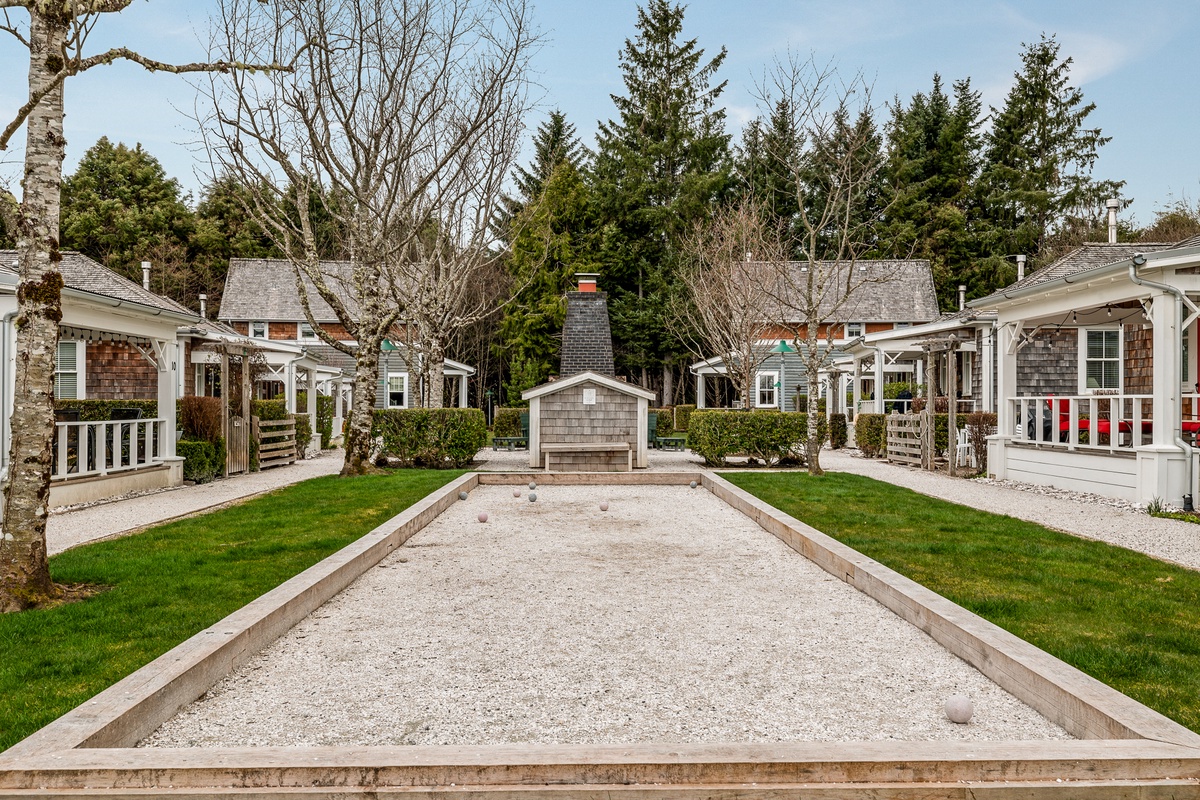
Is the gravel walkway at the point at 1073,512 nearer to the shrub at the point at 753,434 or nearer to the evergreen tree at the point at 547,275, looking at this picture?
the shrub at the point at 753,434

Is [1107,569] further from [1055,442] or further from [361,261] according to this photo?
[361,261]

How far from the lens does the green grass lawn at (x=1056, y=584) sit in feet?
13.9

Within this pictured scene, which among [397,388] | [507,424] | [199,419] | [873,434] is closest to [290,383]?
[199,419]

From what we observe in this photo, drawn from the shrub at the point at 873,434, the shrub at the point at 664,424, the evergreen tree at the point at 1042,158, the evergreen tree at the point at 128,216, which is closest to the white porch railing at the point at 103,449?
the shrub at the point at 873,434

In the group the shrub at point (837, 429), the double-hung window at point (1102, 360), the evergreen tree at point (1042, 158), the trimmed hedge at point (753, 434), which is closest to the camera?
the trimmed hedge at point (753, 434)

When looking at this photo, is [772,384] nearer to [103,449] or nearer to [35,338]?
[103,449]

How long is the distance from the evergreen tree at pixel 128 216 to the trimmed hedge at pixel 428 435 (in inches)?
1066

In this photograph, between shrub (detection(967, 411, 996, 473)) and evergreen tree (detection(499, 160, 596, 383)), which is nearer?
shrub (detection(967, 411, 996, 473))

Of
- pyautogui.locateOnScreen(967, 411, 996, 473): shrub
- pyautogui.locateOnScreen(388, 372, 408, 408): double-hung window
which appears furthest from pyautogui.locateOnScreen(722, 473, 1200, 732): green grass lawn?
pyautogui.locateOnScreen(388, 372, 408, 408): double-hung window

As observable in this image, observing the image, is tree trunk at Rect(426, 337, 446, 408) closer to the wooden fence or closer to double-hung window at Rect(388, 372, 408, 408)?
the wooden fence

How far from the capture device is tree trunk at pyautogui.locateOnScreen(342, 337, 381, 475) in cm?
1496

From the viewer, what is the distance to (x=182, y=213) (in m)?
42.5

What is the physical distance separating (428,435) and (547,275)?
1890 cm

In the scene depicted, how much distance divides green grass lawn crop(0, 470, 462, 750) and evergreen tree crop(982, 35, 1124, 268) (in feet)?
128
